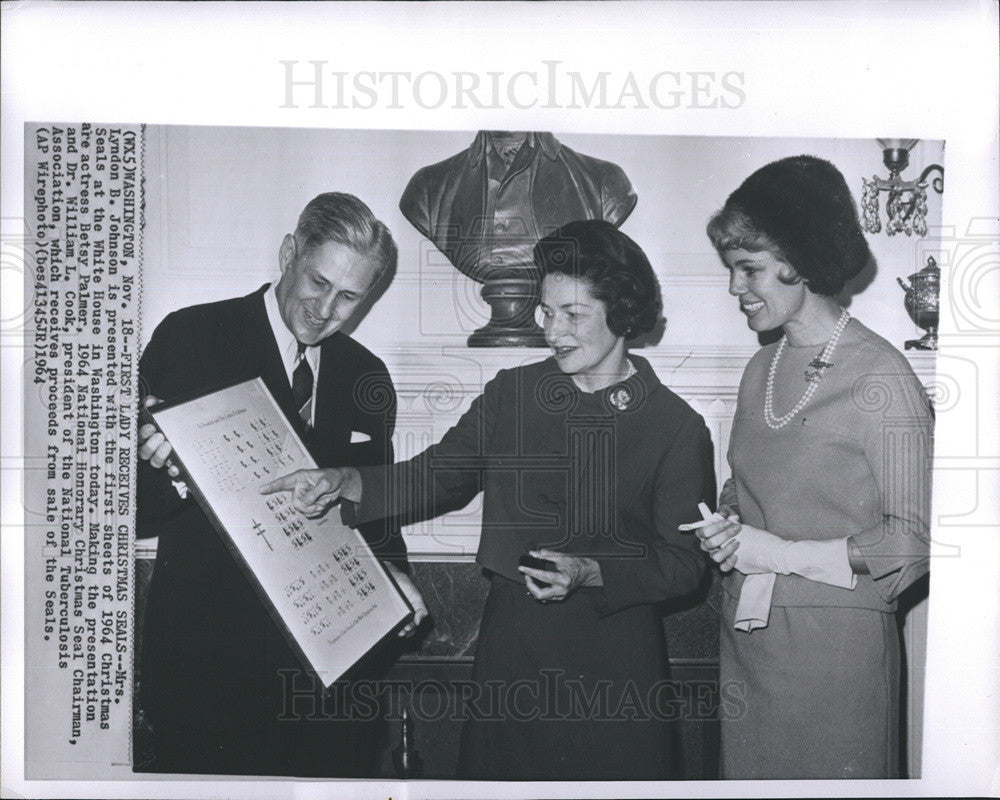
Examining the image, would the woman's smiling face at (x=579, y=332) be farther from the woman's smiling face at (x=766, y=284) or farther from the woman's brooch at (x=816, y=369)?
the woman's brooch at (x=816, y=369)

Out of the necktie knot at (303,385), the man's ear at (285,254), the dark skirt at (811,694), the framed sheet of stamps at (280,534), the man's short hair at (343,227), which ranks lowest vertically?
the dark skirt at (811,694)

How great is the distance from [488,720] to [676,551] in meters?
0.52

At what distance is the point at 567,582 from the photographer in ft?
7.02

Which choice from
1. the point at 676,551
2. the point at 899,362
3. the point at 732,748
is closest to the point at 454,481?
the point at 676,551

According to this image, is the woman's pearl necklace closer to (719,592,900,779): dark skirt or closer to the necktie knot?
(719,592,900,779): dark skirt

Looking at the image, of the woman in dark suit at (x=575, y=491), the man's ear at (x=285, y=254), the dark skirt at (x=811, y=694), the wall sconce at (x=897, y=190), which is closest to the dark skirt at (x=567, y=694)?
the woman in dark suit at (x=575, y=491)

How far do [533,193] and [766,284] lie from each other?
0.51 m

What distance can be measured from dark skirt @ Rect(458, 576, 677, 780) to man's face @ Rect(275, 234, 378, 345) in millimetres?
632

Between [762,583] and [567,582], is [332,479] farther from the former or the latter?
[762,583]

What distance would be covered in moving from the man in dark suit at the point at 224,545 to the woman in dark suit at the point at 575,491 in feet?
0.46

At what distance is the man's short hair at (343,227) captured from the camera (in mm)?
2156

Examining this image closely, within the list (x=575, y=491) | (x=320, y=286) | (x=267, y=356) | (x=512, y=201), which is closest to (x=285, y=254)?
(x=320, y=286)

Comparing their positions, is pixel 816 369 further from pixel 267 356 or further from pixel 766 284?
pixel 267 356

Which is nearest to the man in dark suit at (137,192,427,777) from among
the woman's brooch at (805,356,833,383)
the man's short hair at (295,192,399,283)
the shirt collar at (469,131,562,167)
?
the man's short hair at (295,192,399,283)
